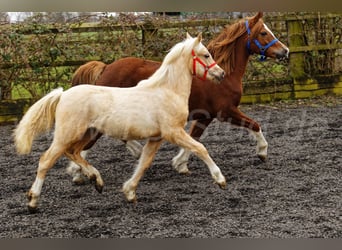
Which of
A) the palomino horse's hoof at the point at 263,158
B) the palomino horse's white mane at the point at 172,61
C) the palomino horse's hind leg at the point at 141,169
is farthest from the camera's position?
the palomino horse's hoof at the point at 263,158

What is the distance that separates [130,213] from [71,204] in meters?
0.49

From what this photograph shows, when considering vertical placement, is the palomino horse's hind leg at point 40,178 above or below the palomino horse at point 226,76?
below

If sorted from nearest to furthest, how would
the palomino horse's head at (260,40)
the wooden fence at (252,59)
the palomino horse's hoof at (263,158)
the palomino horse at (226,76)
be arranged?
1. the palomino horse at (226,76)
2. the palomino horse's head at (260,40)
3. the palomino horse's hoof at (263,158)
4. the wooden fence at (252,59)

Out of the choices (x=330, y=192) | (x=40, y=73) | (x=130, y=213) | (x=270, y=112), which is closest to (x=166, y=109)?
(x=130, y=213)

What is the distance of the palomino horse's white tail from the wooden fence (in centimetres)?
417

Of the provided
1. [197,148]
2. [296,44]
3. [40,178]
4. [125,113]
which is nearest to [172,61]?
[125,113]

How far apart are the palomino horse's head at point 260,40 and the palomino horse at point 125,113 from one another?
1.29 metres

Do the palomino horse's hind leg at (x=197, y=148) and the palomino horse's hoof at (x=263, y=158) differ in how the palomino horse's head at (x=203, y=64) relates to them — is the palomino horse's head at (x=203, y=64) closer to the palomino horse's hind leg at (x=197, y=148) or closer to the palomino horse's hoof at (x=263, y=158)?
the palomino horse's hind leg at (x=197, y=148)

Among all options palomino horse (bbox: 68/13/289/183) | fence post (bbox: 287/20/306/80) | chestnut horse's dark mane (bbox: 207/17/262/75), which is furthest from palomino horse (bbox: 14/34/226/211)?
fence post (bbox: 287/20/306/80)

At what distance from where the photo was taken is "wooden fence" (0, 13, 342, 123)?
7.11 meters

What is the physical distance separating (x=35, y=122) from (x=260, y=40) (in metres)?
2.23

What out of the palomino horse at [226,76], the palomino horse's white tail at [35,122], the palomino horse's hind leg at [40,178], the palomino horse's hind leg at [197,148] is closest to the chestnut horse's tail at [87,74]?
the palomino horse at [226,76]

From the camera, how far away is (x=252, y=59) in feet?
25.8

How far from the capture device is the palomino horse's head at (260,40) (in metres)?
4.21
